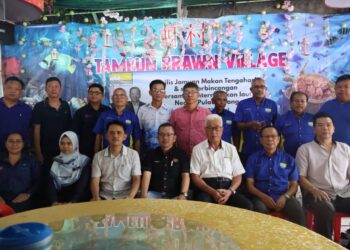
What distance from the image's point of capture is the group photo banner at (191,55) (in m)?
4.29

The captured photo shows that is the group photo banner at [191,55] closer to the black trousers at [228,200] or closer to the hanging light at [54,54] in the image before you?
the hanging light at [54,54]

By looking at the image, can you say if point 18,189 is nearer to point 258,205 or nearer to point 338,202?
point 258,205

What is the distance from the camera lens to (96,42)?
464cm

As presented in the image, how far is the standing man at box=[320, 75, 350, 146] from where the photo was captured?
3.62 meters

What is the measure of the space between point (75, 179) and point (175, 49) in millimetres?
2122

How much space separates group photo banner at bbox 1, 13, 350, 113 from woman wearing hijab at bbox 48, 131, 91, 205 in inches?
56.7

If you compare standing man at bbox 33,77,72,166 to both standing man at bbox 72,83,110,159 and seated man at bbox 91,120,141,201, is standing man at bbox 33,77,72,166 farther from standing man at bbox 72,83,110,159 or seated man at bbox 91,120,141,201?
seated man at bbox 91,120,141,201

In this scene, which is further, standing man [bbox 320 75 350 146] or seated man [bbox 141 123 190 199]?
standing man [bbox 320 75 350 146]

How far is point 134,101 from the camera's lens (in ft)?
15.3

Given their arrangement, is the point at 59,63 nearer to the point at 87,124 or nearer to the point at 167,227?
the point at 87,124

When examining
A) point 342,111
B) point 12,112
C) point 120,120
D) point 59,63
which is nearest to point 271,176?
point 342,111

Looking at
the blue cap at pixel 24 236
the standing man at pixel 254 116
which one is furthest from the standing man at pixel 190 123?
the blue cap at pixel 24 236

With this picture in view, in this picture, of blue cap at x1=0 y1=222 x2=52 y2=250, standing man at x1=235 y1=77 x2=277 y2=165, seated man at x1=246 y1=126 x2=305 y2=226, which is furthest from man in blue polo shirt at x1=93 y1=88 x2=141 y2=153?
blue cap at x1=0 y1=222 x2=52 y2=250

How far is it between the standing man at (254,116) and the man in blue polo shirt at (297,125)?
0.25 meters
